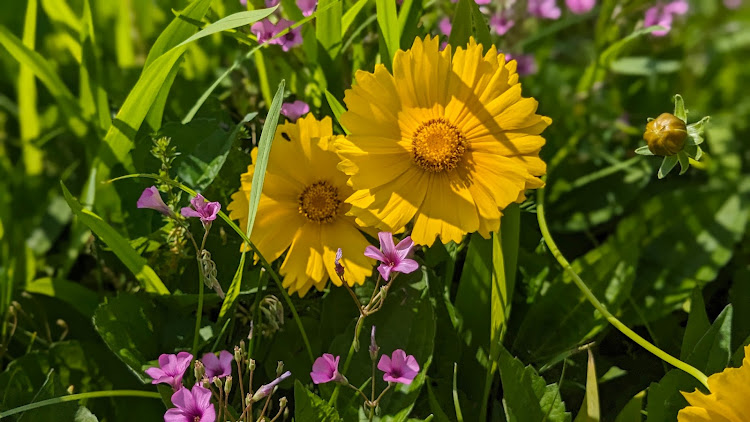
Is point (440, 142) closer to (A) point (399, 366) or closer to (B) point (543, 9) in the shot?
(A) point (399, 366)

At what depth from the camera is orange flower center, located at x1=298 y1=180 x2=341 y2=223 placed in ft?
2.79

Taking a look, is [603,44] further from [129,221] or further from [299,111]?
[129,221]

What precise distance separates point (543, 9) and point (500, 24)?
29 centimetres

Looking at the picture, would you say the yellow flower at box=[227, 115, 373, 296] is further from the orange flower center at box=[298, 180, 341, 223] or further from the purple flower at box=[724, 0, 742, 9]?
the purple flower at box=[724, 0, 742, 9]

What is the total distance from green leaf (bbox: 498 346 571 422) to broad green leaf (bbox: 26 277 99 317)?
56 cm

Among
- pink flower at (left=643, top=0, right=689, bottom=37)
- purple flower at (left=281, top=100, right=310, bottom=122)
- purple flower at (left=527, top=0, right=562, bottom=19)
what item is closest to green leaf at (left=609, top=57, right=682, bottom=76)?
pink flower at (left=643, top=0, right=689, bottom=37)

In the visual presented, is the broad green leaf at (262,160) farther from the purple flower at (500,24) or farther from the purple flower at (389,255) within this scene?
the purple flower at (500,24)

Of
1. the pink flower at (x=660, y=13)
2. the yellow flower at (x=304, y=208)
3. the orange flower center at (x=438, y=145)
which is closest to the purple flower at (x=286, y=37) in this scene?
the yellow flower at (x=304, y=208)

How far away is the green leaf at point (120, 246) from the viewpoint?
0.80 meters

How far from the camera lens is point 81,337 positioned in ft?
3.30

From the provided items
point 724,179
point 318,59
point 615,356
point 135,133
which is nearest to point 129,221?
point 135,133

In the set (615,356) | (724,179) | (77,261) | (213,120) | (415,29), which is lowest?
(615,356)

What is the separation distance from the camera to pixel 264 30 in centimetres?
94

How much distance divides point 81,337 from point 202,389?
0.41m
